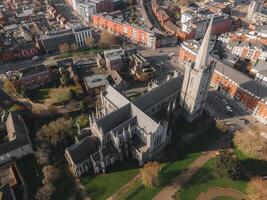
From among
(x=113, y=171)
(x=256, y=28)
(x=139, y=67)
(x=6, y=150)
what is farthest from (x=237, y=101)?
(x=6, y=150)

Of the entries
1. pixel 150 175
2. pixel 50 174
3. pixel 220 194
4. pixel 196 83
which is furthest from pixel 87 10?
pixel 220 194

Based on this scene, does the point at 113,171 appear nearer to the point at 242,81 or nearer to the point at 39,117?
the point at 39,117

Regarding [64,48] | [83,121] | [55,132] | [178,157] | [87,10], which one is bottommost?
[178,157]

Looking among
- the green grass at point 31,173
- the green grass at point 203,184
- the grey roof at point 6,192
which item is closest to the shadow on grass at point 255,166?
the green grass at point 203,184

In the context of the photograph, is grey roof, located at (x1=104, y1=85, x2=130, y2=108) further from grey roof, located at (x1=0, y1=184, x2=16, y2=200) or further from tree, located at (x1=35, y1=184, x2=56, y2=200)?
grey roof, located at (x1=0, y1=184, x2=16, y2=200)

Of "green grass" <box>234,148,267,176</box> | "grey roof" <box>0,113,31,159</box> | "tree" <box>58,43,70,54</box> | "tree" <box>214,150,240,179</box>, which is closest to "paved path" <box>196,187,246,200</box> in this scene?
"tree" <box>214,150,240,179</box>

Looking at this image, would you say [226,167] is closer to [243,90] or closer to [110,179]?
[110,179]

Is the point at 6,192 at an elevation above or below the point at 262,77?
below

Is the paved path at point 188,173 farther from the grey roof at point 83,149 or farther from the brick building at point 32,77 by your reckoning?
the brick building at point 32,77
